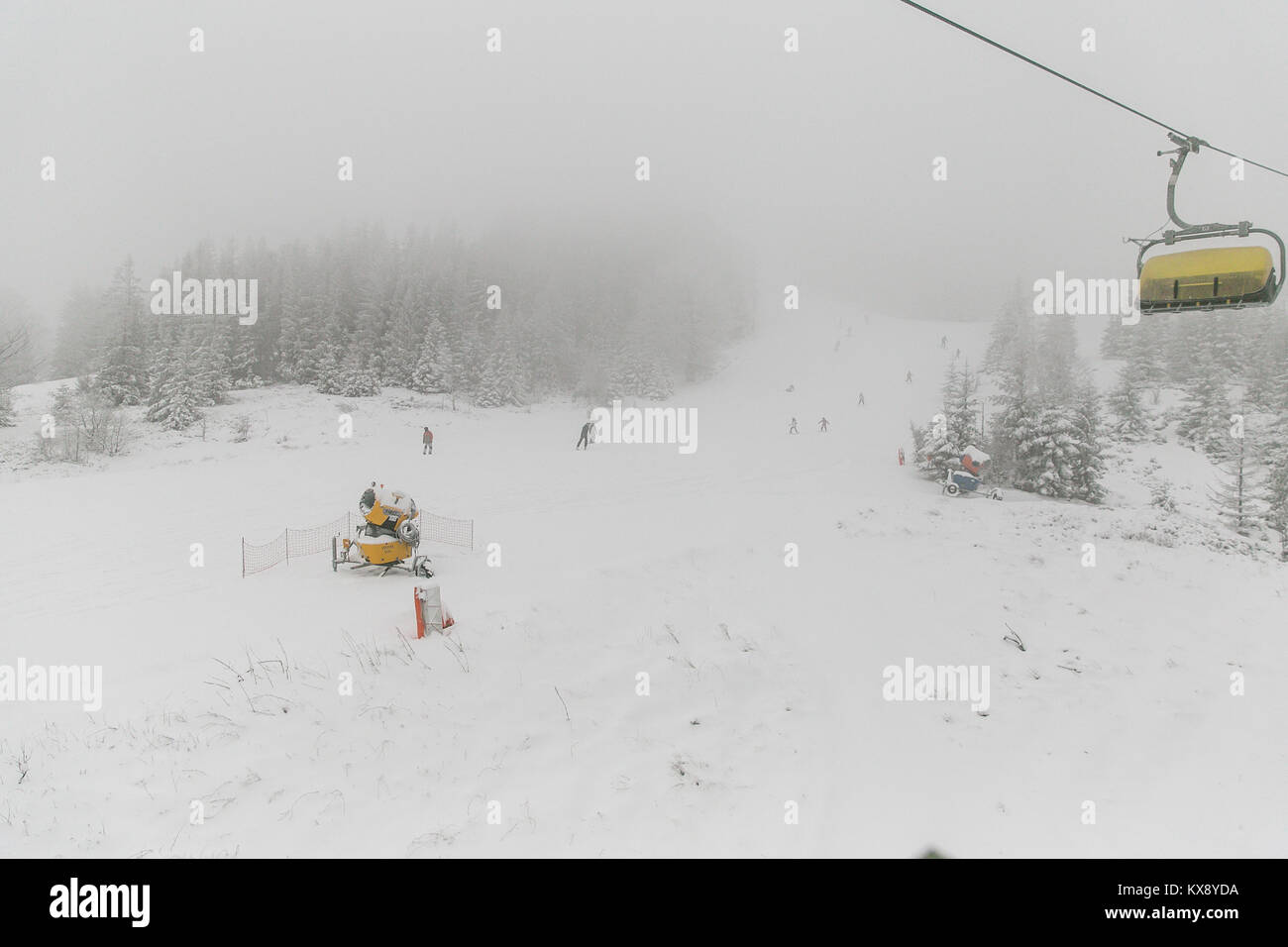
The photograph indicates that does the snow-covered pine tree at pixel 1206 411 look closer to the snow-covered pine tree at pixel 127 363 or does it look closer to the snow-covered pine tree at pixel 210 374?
the snow-covered pine tree at pixel 210 374

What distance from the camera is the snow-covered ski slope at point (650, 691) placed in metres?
5.11

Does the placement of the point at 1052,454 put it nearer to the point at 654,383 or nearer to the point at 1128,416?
the point at 1128,416

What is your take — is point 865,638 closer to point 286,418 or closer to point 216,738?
point 216,738

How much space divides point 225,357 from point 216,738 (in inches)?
1784

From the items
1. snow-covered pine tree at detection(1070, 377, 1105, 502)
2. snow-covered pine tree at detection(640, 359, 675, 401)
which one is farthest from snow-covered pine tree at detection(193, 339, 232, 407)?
snow-covered pine tree at detection(1070, 377, 1105, 502)

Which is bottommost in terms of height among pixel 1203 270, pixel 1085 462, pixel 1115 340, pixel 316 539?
pixel 316 539

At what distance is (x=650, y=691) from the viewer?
295 inches

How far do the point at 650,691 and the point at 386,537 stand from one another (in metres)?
7.36

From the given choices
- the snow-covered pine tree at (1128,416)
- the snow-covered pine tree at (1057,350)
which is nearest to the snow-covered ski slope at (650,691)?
the snow-covered pine tree at (1128,416)

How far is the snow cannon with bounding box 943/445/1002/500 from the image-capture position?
74.2 feet

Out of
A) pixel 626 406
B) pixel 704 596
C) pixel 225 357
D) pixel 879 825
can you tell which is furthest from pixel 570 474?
pixel 225 357

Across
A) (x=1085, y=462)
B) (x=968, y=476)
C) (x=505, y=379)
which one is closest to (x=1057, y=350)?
(x=1085, y=462)

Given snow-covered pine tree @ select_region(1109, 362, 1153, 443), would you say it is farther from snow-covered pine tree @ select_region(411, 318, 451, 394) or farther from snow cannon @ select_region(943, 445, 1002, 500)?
snow-covered pine tree @ select_region(411, 318, 451, 394)

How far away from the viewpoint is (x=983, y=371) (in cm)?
6034
